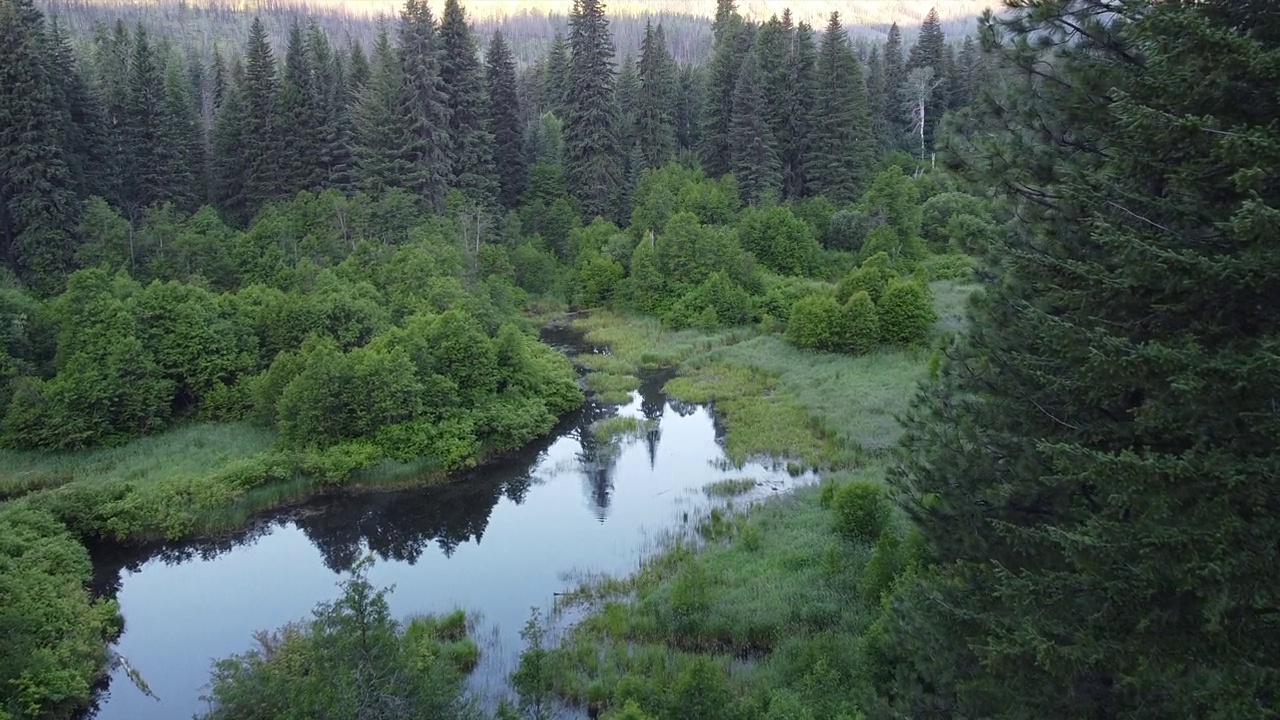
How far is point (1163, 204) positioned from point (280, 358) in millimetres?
23615

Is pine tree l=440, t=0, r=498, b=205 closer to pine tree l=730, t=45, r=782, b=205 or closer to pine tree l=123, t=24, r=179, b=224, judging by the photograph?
pine tree l=123, t=24, r=179, b=224

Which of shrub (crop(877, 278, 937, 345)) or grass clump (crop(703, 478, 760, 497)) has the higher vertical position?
shrub (crop(877, 278, 937, 345))

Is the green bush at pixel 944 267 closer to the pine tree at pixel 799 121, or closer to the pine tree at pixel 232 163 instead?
the pine tree at pixel 799 121

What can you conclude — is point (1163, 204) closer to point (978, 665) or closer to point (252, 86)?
point (978, 665)

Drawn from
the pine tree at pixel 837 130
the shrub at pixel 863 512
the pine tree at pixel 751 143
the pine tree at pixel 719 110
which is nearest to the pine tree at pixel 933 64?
the pine tree at pixel 837 130

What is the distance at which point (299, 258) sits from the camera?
38031 millimetres

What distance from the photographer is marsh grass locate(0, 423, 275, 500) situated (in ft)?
70.8

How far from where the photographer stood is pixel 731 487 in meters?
22.3

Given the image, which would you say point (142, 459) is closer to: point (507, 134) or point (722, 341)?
point (722, 341)

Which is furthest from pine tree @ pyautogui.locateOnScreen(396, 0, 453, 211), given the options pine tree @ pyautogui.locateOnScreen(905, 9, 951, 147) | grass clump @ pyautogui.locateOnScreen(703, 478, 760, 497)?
pine tree @ pyautogui.locateOnScreen(905, 9, 951, 147)

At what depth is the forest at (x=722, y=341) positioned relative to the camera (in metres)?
6.71

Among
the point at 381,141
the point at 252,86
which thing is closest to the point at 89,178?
the point at 252,86

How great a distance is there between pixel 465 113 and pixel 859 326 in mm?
29247

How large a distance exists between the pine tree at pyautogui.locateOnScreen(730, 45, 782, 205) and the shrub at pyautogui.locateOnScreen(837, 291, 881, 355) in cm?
2190
